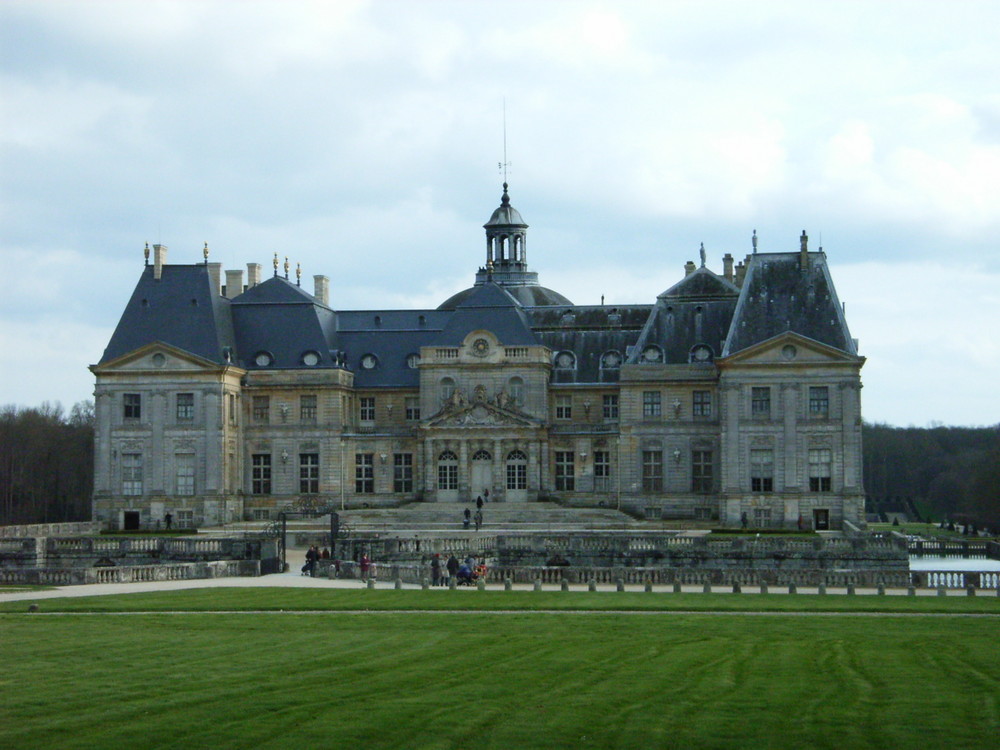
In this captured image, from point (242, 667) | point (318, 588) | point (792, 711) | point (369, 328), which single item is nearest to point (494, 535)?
point (318, 588)

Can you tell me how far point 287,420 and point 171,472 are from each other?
629 cm

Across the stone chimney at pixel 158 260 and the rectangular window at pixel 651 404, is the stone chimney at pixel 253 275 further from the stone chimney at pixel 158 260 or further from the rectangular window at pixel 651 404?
the rectangular window at pixel 651 404

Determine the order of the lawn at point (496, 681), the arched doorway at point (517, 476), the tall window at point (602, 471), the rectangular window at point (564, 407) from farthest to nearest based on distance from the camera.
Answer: the rectangular window at point (564, 407) → the tall window at point (602, 471) → the arched doorway at point (517, 476) → the lawn at point (496, 681)

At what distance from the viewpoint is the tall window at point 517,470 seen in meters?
85.2

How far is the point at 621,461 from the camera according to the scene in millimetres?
84438

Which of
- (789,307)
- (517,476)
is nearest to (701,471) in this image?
(517,476)

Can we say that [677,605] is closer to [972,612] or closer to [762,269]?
[972,612]

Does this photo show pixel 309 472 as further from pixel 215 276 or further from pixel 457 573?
pixel 457 573

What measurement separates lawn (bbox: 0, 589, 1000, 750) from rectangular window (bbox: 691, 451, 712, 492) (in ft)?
154

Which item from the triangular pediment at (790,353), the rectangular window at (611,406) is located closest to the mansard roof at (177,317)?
the rectangular window at (611,406)

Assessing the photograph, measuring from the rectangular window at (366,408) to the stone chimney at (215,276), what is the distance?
900 centimetres

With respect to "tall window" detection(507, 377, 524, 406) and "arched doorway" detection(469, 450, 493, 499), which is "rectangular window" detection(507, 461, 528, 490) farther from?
"tall window" detection(507, 377, 524, 406)

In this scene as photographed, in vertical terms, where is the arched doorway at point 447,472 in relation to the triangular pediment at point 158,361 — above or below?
below

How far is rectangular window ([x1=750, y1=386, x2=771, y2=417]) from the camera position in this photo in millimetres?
80938
